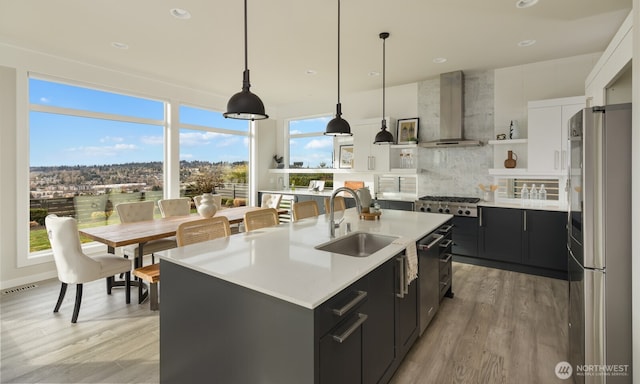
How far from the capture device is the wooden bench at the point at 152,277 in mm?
2775

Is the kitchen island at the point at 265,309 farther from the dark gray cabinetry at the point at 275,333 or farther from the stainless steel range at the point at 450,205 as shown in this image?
the stainless steel range at the point at 450,205

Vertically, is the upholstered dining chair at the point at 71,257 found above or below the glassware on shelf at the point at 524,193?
below

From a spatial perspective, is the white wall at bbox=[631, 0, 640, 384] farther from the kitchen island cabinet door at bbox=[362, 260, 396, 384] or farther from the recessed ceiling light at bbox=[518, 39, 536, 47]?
the recessed ceiling light at bbox=[518, 39, 536, 47]

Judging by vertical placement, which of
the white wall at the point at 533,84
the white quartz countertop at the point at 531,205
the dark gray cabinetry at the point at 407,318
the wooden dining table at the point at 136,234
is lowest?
the dark gray cabinetry at the point at 407,318

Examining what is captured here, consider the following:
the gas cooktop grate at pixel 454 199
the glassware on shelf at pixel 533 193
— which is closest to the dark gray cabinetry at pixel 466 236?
the gas cooktop grate at pixel 454 199

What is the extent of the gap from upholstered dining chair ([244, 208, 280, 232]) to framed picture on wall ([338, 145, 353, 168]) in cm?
339

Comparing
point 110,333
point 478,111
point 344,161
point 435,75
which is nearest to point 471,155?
point 478,111

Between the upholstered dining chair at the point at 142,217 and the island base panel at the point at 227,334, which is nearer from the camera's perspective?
the island base panel at the point at 227,334

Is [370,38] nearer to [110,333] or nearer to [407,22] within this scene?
[407,22]

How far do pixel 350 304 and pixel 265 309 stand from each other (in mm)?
378

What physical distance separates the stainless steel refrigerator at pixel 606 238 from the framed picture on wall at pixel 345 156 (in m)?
4.53

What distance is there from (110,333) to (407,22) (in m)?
4.00

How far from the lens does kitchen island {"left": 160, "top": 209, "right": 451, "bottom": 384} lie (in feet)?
4.15

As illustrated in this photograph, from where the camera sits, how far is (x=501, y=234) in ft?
13.9
